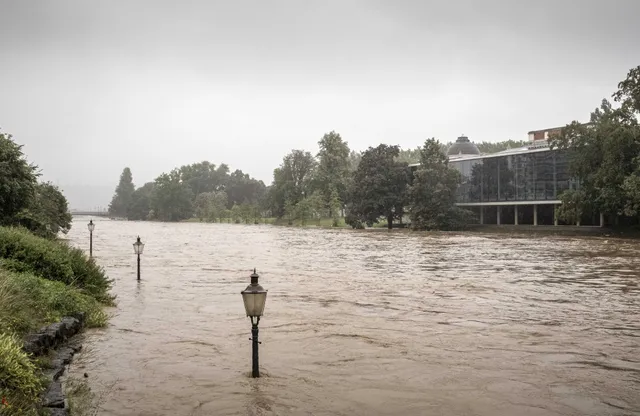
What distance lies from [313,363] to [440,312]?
239 inches

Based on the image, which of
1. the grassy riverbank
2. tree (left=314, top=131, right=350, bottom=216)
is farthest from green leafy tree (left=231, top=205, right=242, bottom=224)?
the grassy riverbank

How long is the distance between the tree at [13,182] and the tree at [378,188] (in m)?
56.6

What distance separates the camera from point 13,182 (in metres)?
25.0

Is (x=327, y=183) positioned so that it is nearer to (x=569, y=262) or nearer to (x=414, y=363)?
(x=569, y=262)

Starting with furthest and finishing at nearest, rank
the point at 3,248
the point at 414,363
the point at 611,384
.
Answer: the point at 3,248 → the point at 414,363 → the point at 611,384

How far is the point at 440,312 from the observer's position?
15445 millimetres

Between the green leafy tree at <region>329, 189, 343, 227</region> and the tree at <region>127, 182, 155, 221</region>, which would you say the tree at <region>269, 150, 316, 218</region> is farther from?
the tree at <region>127, 182, 155, 221</region>

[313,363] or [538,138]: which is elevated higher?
[538,138]

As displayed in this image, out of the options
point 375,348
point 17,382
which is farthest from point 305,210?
point 17,382

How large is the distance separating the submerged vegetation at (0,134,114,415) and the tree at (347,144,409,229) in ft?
189

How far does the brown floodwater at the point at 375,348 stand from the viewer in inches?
328

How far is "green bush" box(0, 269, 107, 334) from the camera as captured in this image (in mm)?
9727

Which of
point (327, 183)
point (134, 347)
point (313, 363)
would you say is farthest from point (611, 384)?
point (327, 183)

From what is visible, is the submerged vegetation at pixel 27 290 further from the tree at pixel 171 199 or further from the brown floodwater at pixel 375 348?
the tree at pixel 171 199
